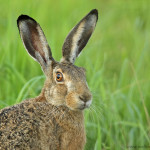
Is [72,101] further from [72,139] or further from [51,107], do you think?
[72,139]

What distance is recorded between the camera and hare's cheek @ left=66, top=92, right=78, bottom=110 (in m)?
4.93

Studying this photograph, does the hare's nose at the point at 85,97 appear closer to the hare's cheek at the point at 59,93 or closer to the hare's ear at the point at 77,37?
the hare's cheek at the point at 59,93

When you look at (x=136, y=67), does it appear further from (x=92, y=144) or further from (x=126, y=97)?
(x=92, y=144)

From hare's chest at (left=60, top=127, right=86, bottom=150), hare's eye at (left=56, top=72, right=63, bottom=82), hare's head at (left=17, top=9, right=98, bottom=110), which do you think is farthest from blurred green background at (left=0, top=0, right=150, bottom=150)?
hare's eye at (left=56, top=72, right=63, bottom=82)

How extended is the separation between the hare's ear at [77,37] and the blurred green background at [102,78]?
0.54 metres

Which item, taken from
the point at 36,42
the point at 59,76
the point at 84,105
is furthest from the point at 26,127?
the point at 36,42

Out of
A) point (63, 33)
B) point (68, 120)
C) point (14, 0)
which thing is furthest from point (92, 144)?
point (14, 0)

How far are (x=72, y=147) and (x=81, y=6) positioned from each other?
4.80 m

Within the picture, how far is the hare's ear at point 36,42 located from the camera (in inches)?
208

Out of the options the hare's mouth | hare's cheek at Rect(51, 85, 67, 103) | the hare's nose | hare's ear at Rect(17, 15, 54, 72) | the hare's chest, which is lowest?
the hare's chest

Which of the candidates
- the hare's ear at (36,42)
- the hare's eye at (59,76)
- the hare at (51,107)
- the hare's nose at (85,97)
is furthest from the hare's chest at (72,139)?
the hare's ear at (36,42)

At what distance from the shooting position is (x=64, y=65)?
5.25m

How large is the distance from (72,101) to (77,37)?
2.96ft

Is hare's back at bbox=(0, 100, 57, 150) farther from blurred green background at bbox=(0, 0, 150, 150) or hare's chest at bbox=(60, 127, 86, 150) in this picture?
blurred green background at bbox=(0, 0, 150, 150)
